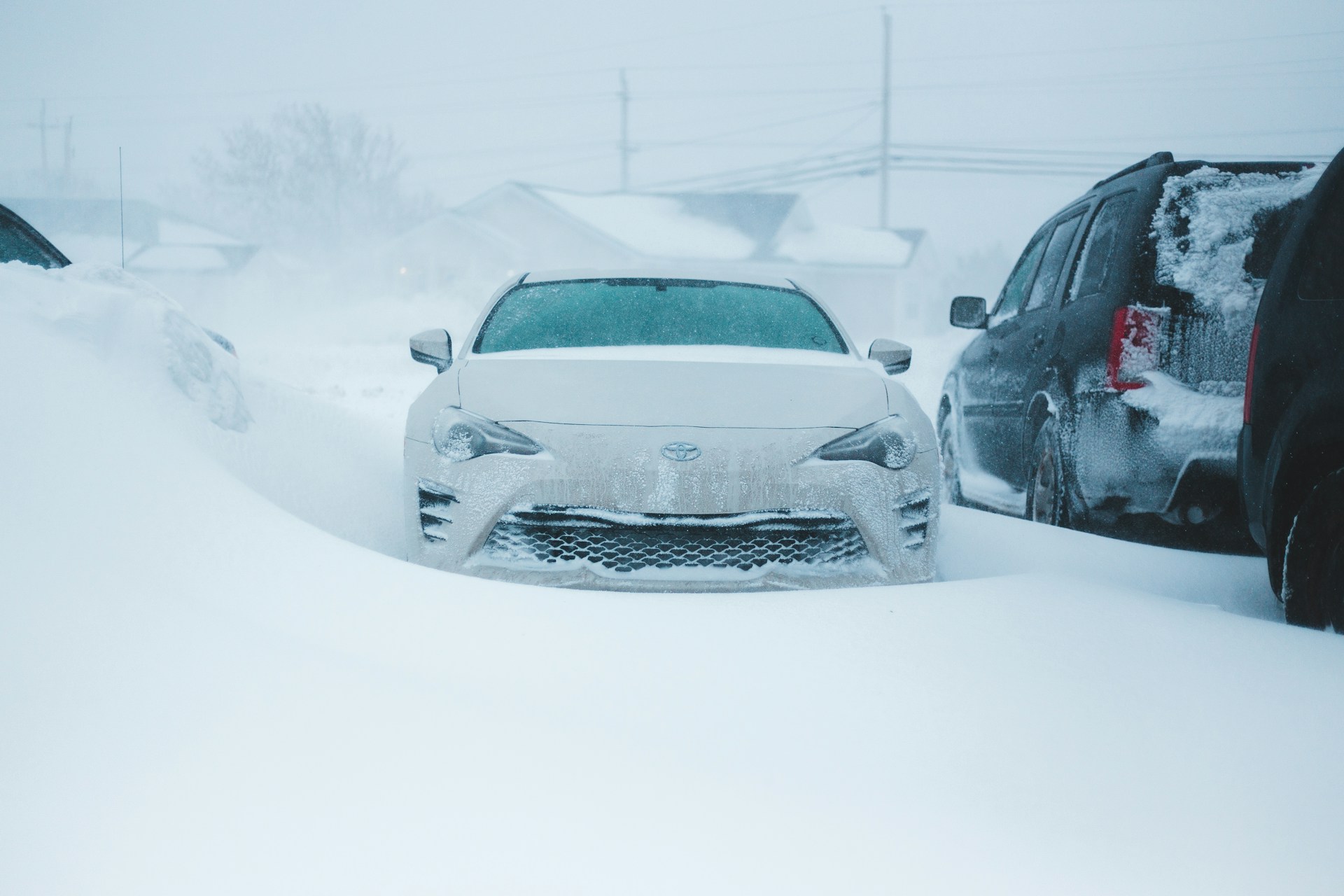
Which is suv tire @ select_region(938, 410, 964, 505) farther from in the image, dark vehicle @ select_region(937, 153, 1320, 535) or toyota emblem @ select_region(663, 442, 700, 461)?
toyota emblem @ select_region(663, 442, 700, 461)

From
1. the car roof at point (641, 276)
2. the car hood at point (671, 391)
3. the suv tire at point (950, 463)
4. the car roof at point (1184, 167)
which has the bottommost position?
the suv tire at point (950, 463)

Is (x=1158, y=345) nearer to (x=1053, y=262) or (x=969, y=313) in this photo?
(x=1053, y=262)

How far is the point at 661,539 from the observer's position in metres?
2.95

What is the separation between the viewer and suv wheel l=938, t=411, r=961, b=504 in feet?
21.1

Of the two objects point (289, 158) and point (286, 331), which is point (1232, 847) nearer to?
point (286, 331)

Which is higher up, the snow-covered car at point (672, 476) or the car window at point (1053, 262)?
the car window at point (1053, 262)

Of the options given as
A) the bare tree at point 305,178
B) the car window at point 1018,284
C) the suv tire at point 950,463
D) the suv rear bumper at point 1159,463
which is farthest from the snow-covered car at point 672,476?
the bare tree at point 305,178

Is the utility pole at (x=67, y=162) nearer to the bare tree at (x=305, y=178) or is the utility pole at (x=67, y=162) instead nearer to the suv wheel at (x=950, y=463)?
the bare tree at (x=305, y=178)

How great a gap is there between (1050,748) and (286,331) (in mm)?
41870

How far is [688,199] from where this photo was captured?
1786 inches

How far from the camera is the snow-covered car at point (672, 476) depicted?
9.65 ft

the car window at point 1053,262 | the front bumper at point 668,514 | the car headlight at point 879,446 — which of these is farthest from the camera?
the car window at point 1053,262

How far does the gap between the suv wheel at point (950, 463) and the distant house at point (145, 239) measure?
49645mm

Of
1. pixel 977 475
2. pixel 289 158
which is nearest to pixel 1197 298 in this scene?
pixel 977 475
